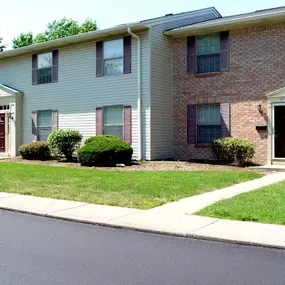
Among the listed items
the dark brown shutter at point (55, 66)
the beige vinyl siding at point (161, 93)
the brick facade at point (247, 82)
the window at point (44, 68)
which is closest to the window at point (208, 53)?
the brick facade at point (247, 82)

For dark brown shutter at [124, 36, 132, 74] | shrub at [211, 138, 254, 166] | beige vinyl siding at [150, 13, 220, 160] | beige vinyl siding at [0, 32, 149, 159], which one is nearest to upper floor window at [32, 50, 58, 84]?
beige vinyl siding at [0, 32, 149, 159]

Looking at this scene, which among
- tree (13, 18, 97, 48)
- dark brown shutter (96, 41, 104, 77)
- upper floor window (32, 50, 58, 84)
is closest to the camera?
dark brown shutter (96, 41, 104, 77)

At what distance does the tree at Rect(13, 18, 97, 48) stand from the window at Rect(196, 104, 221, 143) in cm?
3296

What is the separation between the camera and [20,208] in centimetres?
868

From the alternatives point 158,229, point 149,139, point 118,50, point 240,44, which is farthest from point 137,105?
point 158,229

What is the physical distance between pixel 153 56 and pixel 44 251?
12788 millimetres

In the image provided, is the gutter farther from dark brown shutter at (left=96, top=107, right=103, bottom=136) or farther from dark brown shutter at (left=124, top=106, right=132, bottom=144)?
dark brown shutter at (left=96, top=107, right=103, bottom=136)

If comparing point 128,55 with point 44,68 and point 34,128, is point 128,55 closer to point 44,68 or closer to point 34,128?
point 44,68

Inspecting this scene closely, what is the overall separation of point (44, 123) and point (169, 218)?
14823 millimetres

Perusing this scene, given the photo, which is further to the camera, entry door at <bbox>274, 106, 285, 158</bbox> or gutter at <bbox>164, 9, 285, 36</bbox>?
entry door at <bbox>274, 106, 285, 158</bbox>

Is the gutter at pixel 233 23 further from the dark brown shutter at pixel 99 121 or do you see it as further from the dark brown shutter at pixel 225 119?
the dark brown shutter at pixel 99 121

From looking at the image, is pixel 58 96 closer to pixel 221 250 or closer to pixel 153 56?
pixel 153 56

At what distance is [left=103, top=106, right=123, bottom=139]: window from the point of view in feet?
60.3

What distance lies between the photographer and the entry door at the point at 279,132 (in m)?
15.7
